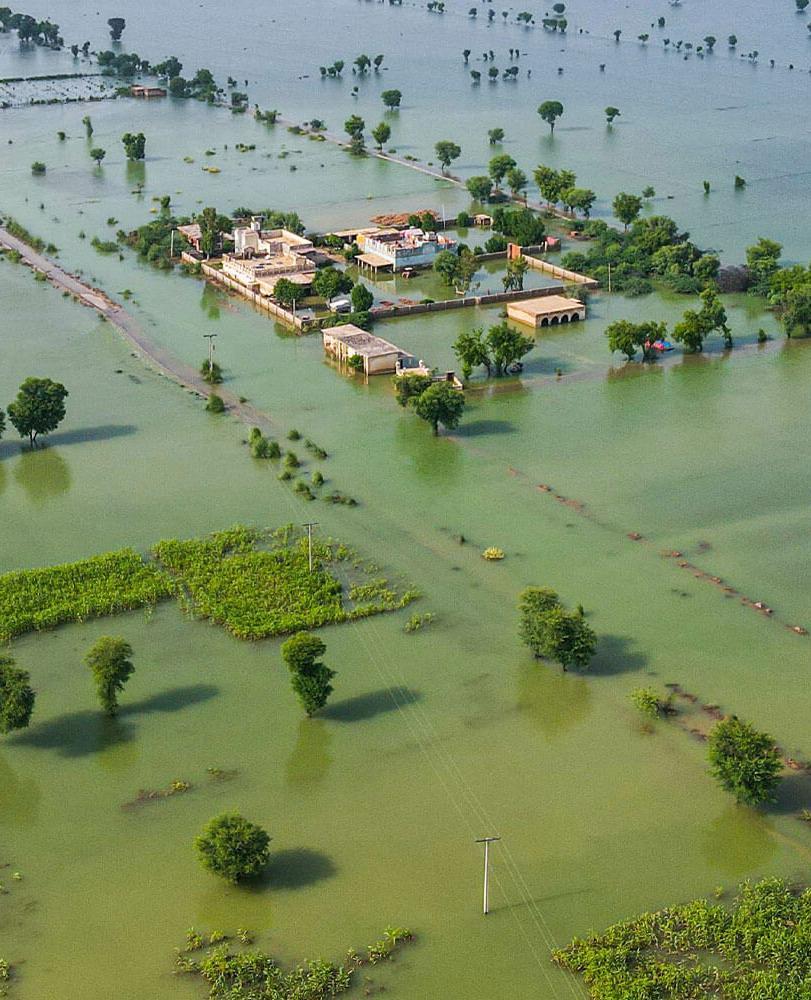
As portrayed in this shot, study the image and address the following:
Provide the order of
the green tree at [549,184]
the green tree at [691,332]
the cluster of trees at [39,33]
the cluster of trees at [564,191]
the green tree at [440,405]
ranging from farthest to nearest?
1. the cluster of trees at [39,33]
2. the green tree at [549,184]
3. the cluster of trees at [564,191]
4. the green tree at [691,332]
5. the green tree at [440,405]

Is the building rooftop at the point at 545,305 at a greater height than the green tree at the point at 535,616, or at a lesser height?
greater

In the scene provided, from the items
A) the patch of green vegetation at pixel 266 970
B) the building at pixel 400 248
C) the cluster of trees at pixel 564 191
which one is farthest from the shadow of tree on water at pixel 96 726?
the cluster of trees at pixel 564 191

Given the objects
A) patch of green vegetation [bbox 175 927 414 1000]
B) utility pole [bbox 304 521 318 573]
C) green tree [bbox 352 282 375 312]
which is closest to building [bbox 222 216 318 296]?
green tree [bbox 352 282 375 312]

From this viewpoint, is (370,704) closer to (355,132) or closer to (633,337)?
(633,337)

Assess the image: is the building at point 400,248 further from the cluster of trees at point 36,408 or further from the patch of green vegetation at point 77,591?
the patch of green vegetation at point 77,591

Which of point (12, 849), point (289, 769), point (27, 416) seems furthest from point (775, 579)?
point (27, 416)

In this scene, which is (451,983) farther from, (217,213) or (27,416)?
(217,213)

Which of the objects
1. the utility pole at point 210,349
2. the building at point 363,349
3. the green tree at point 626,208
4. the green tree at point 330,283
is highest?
the green tree at point 626,208
